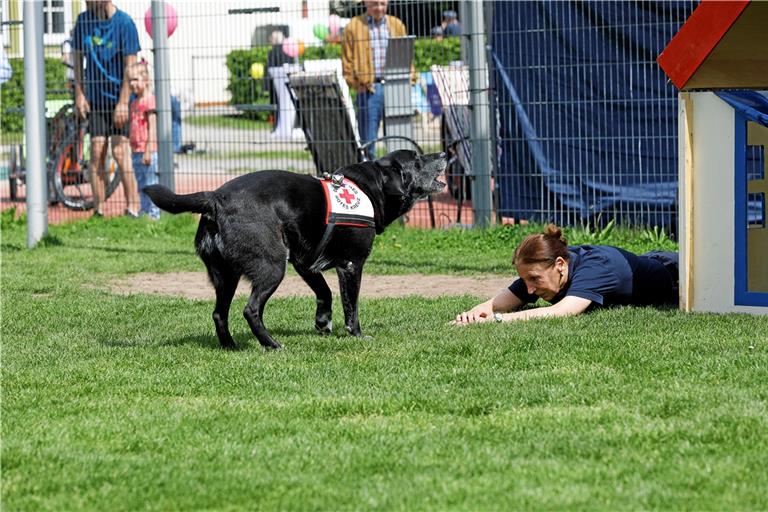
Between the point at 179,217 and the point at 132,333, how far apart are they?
226 inches

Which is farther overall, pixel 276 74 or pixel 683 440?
pixel 276 74

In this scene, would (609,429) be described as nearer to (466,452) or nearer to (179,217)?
(466,452)

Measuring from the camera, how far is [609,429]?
435 centimetres

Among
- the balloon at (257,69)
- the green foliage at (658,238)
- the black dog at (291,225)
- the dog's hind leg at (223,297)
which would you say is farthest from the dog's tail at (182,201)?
the balloon at (257,69)

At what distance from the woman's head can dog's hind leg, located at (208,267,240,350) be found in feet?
5.52

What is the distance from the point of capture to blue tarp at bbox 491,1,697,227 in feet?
34.2

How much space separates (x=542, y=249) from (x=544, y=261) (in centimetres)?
7

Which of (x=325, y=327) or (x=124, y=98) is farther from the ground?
(x=124, y=98)

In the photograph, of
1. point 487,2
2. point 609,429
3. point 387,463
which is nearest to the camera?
point 387,463

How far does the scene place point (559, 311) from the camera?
22.1 ft

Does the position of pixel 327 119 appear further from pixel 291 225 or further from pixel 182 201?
pixel 182 201

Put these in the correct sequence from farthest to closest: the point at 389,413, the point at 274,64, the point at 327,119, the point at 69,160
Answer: the point at 274,64
the point at 69,160
the point at 327,119
the point at 389,413

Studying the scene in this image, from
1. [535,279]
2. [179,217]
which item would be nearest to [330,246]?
[535,279]

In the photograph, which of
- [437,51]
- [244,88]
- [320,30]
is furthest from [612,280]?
[320,30]
